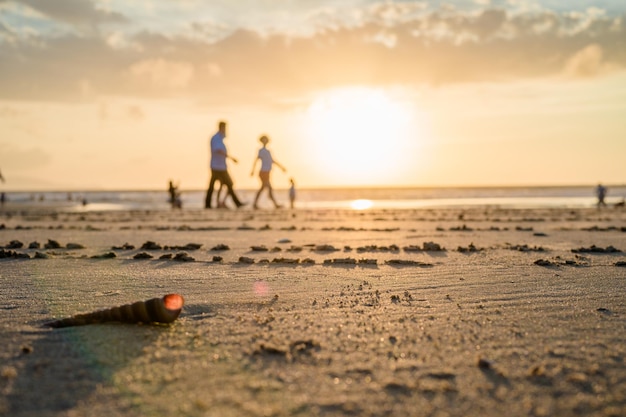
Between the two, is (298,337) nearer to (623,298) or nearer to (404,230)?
(623,298)

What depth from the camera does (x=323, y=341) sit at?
3.12 meters

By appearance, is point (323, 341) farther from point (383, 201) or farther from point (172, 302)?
point (383, 201)

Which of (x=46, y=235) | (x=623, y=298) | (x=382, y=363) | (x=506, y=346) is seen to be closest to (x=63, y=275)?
(x=382, y=363)

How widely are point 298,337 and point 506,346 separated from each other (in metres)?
1.06

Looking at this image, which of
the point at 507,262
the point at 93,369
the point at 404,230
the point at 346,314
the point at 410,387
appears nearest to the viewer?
the point at 410,387

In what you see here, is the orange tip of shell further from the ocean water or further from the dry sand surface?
the ocean water

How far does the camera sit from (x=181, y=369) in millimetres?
2680

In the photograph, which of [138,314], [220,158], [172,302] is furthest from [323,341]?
[220,158]

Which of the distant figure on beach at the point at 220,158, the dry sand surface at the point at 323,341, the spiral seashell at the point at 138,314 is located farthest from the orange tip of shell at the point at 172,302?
the distant figure on beach at the point at 220,158

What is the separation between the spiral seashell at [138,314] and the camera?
337 centimetres

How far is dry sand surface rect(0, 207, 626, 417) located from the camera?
2342mm

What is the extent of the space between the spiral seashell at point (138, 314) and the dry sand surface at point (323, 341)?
0.19 ft

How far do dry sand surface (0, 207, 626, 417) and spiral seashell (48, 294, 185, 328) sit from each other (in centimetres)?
6

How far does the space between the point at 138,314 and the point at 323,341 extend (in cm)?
107
